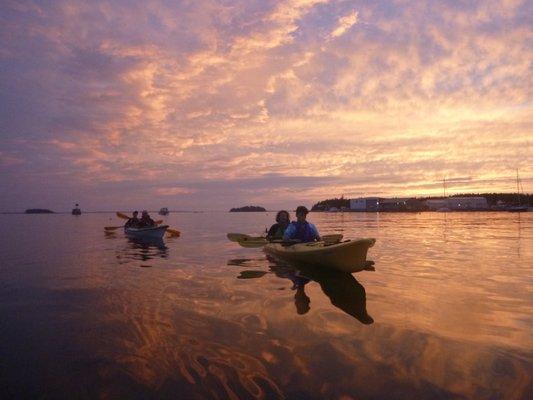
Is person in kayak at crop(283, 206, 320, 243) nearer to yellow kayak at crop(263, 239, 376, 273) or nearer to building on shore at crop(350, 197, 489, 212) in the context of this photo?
yellow kayak at crop(263, 239, 376, 273)

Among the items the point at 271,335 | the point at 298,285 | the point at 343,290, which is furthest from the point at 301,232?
the point at 271,335

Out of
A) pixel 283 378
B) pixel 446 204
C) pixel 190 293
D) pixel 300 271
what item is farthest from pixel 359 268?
pixel 446 204

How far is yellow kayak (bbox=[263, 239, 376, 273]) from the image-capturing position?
480 inches

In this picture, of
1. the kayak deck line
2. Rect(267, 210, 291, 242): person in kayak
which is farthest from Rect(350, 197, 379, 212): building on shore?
Rect(267, 210, 291, 242): person in kayak

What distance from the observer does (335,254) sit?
491 inches

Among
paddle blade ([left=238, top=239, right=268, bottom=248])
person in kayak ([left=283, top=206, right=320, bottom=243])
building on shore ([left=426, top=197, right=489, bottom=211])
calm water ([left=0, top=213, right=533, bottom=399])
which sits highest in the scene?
building on shore ([left=426, top=197, right=489, bottom=211])

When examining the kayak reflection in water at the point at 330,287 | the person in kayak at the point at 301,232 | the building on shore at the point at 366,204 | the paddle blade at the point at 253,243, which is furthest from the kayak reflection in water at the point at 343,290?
the building on shore at the point at 366,204

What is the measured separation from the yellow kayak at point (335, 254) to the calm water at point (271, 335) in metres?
0.45

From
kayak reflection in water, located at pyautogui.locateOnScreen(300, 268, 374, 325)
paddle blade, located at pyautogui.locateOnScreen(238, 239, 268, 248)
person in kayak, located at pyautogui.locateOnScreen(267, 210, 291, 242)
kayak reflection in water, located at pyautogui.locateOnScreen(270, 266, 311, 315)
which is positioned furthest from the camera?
paddle blade, located at pyautogui.locateOnScreen(238, 239, 268, 248)

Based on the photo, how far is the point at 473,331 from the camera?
721 centimetres

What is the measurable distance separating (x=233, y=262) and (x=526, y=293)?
11.1 metres

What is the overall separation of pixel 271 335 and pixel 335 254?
583cm

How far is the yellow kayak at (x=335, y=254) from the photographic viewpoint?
12195 millimetres

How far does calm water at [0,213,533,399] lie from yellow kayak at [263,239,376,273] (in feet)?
1.48
